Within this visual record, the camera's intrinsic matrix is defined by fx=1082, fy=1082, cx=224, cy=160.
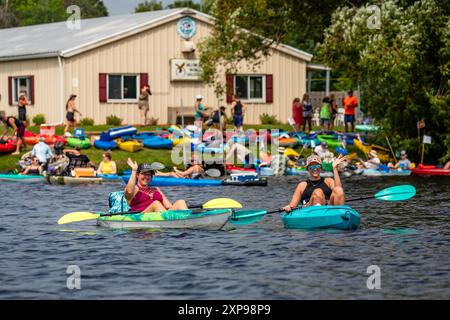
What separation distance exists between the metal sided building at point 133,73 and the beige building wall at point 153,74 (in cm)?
4

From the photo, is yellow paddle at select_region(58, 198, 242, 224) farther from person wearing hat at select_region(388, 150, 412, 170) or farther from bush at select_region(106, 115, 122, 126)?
bush at select_region(106, 115, 122, 126)

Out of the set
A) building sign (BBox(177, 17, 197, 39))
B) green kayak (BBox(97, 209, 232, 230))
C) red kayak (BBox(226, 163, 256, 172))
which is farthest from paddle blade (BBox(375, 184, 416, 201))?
building sign (BBox(177, 17, 197, 39))

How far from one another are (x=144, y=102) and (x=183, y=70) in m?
3.37

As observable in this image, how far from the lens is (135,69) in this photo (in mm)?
46594

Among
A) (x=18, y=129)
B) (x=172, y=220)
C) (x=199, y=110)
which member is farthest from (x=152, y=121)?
(x=172, y=220)

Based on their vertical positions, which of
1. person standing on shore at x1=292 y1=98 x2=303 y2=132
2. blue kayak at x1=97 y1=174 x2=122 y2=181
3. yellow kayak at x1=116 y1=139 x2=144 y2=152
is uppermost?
person standing on shore at x1=292 y1=98 x2=303 y2=132

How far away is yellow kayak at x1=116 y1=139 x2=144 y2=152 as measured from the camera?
3712cm

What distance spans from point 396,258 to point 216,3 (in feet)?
77.4

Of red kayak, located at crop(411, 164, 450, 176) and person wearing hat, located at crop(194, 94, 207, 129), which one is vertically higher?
person wearing hat, located at crop(194, 94, 207, 129)

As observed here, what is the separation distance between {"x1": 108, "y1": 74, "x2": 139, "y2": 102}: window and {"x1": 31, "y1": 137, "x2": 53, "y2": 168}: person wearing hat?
1137 cm

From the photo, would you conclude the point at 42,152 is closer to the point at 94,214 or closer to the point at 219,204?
the point at 94,214

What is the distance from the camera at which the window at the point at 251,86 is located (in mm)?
49125

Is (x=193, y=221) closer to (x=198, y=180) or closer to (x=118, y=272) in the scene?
(x=118, y=272)
